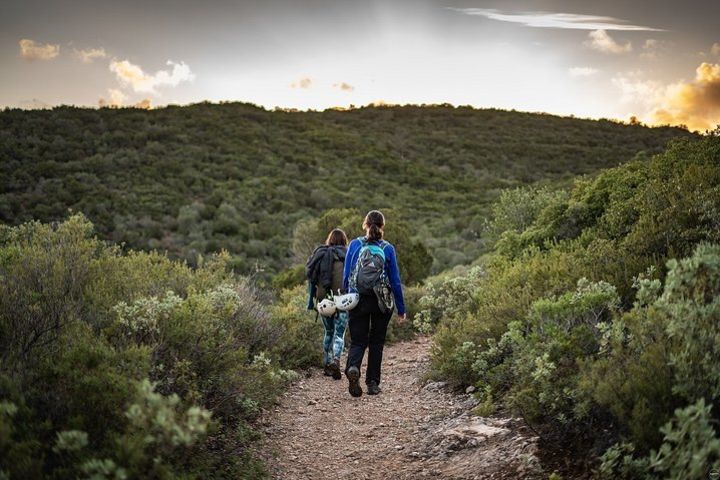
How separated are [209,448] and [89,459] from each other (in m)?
1.81

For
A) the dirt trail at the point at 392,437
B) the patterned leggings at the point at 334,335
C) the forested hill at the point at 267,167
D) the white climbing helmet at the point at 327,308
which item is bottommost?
the dirt trail at the point at 392,437

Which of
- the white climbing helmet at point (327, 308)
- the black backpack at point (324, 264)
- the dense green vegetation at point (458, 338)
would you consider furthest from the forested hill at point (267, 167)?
the white climbing helmet at point (327, 308)

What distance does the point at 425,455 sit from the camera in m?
5.01

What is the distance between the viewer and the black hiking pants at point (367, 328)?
6438mm

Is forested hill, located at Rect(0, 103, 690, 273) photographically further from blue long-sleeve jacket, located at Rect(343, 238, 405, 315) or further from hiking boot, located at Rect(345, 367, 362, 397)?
blue long-sleeve jacket, located at Rect(343, 238, 405, 315)

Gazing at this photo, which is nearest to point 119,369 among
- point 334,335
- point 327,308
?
point 327,308

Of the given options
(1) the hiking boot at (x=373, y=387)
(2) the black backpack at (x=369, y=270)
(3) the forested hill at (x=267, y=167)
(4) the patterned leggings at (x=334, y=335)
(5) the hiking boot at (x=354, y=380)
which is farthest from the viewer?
(3) the forested hill at (x=267, y=167)

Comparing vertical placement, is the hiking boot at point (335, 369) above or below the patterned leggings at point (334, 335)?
below

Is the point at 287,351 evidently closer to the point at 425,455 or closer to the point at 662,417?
the point at 425,455

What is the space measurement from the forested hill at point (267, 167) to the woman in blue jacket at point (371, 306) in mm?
11268

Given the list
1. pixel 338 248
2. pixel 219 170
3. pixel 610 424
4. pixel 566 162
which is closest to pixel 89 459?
pixel 610 424

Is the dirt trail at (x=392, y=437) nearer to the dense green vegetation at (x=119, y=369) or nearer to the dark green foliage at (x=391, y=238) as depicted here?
the dense green vegetation at (x=119, y=369)

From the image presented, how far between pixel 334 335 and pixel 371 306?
1691mm

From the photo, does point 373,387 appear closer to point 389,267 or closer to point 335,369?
point 335,369
